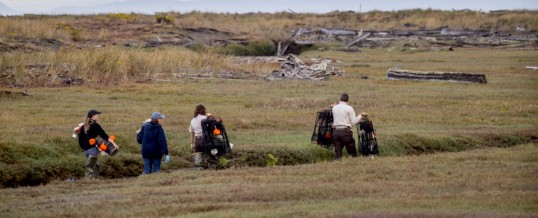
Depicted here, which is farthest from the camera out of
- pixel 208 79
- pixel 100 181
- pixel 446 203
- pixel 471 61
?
pixel 471 61

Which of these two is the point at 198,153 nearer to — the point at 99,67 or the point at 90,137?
the point at 90,137

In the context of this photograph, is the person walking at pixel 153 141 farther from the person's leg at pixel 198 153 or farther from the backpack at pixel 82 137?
the backpack at pixel 82 137

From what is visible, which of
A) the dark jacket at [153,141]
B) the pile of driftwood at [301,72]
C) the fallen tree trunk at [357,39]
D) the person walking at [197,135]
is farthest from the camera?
the fallen tree trunk at [357,39]

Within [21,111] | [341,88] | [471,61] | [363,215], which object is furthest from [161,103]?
[471,61]

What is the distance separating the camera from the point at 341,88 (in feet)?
137

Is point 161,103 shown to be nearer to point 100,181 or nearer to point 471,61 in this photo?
point 100,181

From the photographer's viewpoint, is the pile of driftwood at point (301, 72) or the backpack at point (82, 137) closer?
the backpack at point (82, 137)

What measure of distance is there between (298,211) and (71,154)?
9625 mm

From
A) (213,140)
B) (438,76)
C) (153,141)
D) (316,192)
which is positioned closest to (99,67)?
(438,76)

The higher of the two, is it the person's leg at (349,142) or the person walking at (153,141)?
the person walking at (153,141)

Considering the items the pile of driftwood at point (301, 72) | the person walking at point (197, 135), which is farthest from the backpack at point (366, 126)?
the pile of driftwood at point (301, 72)

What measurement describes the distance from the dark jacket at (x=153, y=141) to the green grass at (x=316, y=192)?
0.79 metres

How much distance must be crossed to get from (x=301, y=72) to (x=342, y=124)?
25404 millimetres

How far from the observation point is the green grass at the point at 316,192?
608 inches
